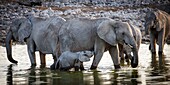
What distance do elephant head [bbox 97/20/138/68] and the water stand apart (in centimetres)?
68

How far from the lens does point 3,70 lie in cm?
1783

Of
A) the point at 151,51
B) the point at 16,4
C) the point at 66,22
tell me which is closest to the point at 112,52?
the point at 66,22

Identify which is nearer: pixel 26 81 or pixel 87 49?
pixel 26 81

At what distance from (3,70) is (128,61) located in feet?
13.8

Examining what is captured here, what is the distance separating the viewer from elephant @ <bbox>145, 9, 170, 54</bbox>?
24047 mm

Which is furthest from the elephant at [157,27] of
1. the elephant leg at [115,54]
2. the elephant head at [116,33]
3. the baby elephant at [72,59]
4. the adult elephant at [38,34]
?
the baby elephant at [72,59]

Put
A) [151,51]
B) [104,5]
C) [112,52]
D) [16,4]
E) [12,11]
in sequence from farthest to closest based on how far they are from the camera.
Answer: [104,5], [16,4], [12,11], [151,51], [112,52]

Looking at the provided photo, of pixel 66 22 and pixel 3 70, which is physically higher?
pixel 66 22

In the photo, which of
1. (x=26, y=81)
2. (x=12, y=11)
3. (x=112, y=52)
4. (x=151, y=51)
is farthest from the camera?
(x=12, y=11)

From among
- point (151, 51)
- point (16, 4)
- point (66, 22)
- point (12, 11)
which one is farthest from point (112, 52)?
point (16, 4)

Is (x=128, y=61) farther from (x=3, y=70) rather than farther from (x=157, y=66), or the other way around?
(x=3, y=70)

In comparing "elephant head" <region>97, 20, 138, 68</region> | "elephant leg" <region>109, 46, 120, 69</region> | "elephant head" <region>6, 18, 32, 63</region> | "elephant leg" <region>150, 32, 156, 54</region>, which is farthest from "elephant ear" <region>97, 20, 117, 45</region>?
"elephant leg" <region>150, 32, 156, 54</region>

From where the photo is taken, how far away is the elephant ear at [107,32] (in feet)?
56.2

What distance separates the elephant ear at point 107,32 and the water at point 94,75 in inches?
29.6
